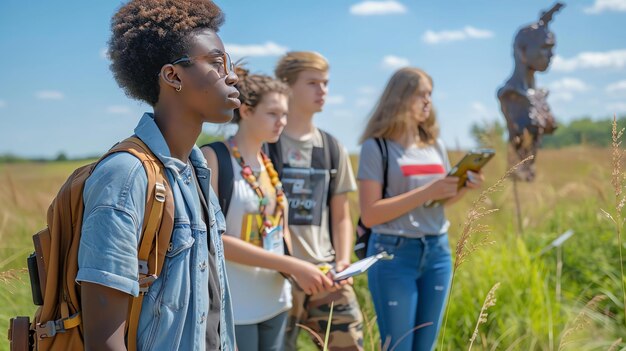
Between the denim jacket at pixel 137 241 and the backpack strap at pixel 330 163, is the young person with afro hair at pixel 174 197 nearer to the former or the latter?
the denim jacket at pixel 137 241

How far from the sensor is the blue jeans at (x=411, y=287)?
3562 mm

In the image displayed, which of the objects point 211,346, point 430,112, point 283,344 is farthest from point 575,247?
point 211,346

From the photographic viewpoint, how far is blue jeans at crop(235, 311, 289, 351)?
2990mm

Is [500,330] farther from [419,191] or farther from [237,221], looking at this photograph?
[237,221]

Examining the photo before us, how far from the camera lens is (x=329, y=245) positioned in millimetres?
3611

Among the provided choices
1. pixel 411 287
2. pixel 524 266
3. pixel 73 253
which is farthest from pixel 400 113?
pixel 73 253

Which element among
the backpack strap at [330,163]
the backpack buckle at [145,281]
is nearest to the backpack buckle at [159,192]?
the backpack buckle at [145,281]

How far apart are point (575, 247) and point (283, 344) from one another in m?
3.59

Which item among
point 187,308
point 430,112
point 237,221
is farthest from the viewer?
point 430,112

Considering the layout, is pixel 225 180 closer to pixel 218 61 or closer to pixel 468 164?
pixel 218 61

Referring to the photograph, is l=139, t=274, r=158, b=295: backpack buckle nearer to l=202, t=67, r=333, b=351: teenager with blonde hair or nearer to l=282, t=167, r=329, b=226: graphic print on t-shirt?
l=202, t=67, r=333, b=351: teenager with blonde hair

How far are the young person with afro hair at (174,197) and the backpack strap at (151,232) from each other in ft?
0.06

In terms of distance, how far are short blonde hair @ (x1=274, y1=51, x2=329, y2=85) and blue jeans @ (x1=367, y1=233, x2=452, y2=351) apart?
935mm

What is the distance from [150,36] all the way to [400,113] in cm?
220
